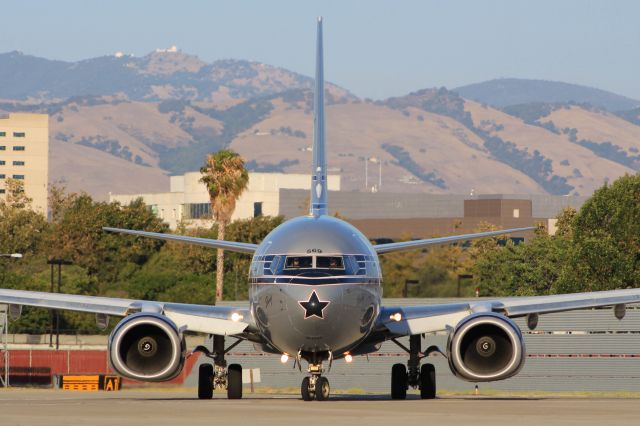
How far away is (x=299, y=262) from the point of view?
31672mm

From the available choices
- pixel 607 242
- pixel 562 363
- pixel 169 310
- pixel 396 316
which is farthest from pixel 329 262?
pixel 607 242

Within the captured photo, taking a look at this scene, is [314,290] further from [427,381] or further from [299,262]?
[427,381]

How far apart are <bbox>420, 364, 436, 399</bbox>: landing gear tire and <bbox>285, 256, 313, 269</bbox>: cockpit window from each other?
706 centimetres

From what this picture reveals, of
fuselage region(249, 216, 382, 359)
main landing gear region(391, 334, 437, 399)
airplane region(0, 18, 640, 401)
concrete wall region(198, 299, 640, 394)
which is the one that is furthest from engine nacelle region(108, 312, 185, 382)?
concrete wall region(198, 299, 640, 394)

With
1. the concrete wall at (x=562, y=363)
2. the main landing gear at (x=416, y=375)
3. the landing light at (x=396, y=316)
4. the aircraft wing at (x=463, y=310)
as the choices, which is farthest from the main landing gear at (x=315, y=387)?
the concrete wall at (x=562, y=363)

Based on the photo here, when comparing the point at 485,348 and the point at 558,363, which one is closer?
the point at 485,348

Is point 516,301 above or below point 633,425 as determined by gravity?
above

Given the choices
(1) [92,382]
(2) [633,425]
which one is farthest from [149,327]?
(1) [92,382]

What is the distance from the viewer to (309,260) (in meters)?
31.6

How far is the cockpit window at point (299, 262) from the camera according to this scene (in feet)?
104

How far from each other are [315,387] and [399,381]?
551cm

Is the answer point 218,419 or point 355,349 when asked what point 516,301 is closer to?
point 355,349

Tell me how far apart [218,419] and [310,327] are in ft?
22.7

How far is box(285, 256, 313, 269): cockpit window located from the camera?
31.6 m
